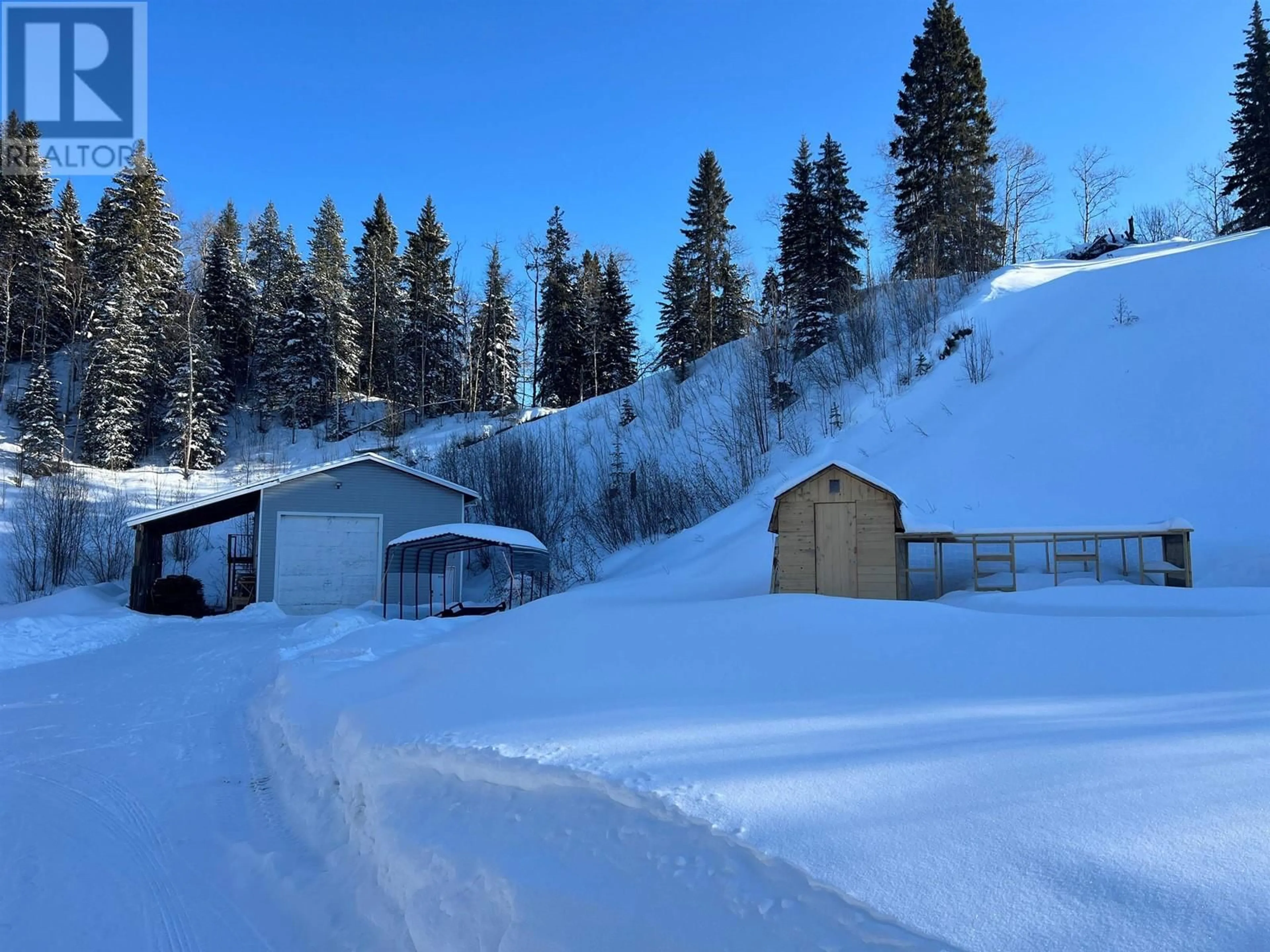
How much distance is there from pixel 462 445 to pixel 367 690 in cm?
2341

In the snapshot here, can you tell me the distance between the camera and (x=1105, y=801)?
267 cm

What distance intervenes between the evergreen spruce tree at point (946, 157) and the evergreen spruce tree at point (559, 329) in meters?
18.2

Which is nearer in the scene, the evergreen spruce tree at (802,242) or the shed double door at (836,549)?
the shed double door at (836,549)

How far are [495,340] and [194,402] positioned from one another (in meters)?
15.4

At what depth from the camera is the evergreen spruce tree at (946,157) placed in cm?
3023

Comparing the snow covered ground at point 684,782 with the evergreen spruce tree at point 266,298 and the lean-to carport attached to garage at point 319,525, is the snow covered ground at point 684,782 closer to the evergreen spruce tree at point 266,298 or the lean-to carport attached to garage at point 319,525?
the lean-to carport attached to garage at point 319,525

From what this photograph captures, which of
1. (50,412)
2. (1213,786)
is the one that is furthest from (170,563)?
(1213,786)

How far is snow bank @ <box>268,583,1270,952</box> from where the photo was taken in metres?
2.18

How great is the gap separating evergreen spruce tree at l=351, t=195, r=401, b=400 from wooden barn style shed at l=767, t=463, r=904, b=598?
114ft

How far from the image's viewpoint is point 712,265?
3622 centimetres

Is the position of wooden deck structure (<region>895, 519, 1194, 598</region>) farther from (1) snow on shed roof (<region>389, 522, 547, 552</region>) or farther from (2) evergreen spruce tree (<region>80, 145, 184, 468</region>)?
(2) evergreen spruce tree (<region>80, 145, 184, 468</region>)

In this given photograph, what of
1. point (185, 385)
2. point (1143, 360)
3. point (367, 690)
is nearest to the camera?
point (367, 690)

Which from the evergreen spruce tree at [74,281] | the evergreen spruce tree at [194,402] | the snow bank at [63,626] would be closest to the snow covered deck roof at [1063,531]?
the snow bank at [63,626]

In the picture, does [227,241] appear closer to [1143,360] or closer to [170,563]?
[170,563]
